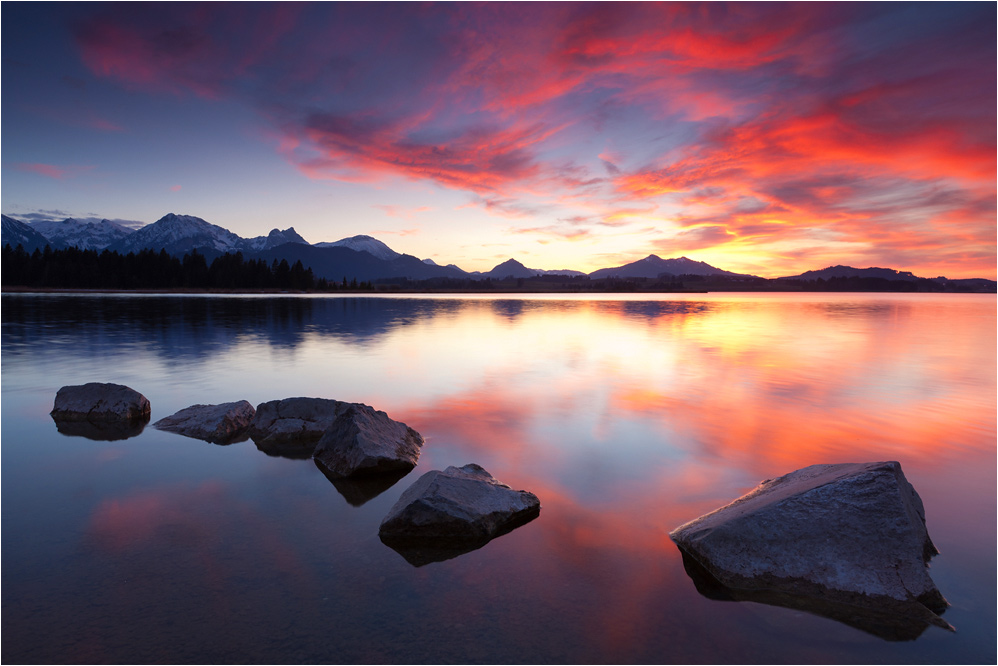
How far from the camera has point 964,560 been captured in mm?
7012

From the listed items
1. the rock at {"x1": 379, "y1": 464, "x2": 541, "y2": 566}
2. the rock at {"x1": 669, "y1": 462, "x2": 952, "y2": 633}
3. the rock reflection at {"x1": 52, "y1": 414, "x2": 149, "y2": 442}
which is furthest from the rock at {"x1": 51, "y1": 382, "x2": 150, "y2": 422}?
the rock at {"x1": 669, "y1": 462, "x2": 952, "y2": 633}

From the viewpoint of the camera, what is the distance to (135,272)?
149750 mm

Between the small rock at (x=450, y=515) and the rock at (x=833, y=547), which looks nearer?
the rock at (x=833, y=547)

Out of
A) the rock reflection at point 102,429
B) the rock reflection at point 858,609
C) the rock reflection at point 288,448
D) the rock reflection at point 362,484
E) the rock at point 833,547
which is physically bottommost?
the rock reflection at point 102,429

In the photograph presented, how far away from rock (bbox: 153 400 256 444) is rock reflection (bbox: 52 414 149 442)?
0.54m

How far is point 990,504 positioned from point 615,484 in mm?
6923

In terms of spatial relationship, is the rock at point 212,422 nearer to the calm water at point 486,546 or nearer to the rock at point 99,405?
the calm water at point 486,546

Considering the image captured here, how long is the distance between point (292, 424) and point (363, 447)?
3.48 meters

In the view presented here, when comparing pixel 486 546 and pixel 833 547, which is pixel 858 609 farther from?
pixel 486 546

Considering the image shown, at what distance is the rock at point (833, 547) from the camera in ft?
19.5

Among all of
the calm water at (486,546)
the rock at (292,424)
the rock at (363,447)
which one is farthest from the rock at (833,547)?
the rock at (292,424)

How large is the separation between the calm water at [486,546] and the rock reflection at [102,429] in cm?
32

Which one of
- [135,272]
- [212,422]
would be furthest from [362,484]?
[135,272]

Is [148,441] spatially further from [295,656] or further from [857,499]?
[857,499]
